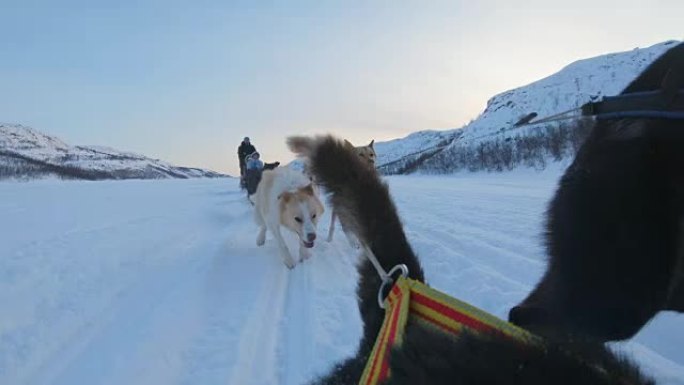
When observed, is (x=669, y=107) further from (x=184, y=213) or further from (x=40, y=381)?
(x=184, y=213)

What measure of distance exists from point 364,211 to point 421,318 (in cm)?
40

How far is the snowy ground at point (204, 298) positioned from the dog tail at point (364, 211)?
0.39 meters

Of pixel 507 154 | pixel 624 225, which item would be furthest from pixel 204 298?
pixel 507 154

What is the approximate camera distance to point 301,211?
6.10 m

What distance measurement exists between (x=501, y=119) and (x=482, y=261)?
80.5m

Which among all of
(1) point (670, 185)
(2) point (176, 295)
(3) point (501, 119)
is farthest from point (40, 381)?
(3) point (501, 119)

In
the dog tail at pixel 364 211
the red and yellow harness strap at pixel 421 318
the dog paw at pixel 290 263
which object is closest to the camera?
the red and yellow harness strap at pixel 421 318

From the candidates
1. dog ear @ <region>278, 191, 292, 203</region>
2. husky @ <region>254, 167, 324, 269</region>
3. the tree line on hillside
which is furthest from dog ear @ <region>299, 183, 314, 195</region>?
the tree line on hillside

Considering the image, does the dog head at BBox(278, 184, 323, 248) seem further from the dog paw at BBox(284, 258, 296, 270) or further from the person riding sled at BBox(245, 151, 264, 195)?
the person riding sled at BBox(245, 151, 264, 195)

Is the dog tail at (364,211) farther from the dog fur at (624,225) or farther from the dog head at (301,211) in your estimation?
the dog head at (301,211)

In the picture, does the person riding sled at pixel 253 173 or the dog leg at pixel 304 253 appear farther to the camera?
the person riding sled at pixel 253 173

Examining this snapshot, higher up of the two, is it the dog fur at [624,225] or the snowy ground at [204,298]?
the dog fur at [624,225]

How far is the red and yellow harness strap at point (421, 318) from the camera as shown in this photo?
3.29 feet

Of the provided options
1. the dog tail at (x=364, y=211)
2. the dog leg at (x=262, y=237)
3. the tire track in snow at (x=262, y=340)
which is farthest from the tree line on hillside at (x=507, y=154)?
the dog tail at (x=364, y=211)
